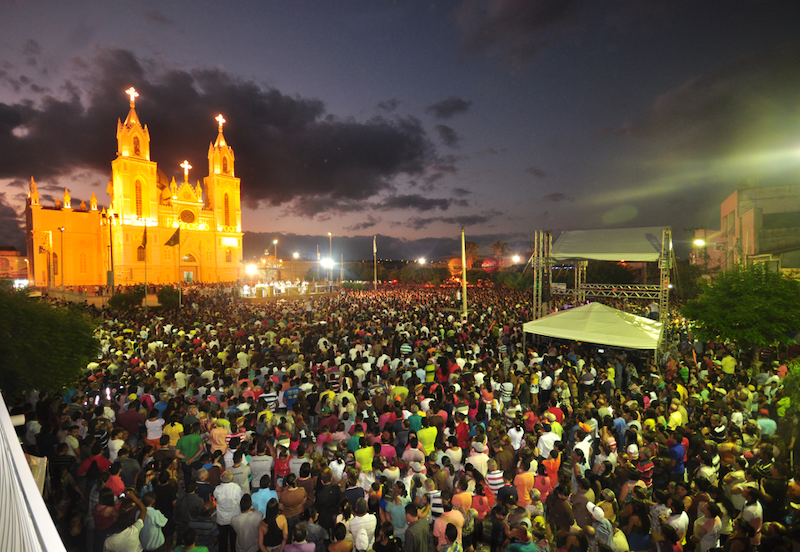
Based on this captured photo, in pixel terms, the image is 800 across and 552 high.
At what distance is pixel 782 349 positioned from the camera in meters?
14.9

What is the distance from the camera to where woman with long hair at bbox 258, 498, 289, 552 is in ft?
14.6

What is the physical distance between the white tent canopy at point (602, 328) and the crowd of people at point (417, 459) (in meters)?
0.76

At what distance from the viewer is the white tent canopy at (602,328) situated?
1098 centimetres

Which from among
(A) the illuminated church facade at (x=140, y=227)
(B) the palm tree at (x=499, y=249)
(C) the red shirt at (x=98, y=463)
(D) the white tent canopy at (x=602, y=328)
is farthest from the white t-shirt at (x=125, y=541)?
(B) the palm tree at (x=499, y=249)

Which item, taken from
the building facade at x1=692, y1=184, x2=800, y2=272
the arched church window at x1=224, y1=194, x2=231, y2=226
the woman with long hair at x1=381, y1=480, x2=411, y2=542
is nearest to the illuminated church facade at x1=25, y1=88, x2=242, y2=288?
the arched church window at x1=224, y1=194, x2=231, y2=226

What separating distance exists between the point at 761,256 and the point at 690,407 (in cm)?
2850

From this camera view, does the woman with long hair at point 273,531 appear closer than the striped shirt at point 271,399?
Yes

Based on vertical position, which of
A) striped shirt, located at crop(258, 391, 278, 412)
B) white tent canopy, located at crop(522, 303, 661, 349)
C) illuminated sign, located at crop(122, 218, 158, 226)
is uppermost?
illuminated sign, located at crop(122, 218, 158, 226)

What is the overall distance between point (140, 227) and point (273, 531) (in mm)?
59704

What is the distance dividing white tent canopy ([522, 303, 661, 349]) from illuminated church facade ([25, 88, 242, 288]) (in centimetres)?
5155

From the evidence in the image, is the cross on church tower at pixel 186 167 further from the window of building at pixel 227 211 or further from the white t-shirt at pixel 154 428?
the white t-shirt at pixel 154 428

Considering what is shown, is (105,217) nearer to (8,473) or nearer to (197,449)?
(197,449)

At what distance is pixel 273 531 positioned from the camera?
447 cm

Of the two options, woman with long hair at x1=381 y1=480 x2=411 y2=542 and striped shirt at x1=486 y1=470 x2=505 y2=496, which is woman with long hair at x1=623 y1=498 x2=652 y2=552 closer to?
striped shirt at x1=486 y1=470 x2=505 y2=496
